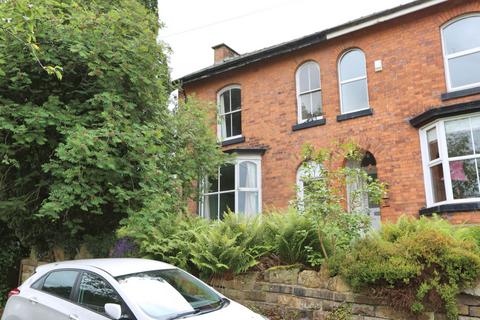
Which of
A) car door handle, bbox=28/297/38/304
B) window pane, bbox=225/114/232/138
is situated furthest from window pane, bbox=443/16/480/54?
car door handle, bbox=28/297/38/304

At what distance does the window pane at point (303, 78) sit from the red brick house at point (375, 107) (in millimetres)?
35

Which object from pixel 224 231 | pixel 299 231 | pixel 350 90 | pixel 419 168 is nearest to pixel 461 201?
pixel 419 168

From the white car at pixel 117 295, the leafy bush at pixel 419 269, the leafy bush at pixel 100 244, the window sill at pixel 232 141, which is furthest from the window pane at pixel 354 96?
the white car at pixel 117 295

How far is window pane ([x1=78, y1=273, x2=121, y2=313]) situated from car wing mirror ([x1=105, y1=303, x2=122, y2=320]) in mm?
198

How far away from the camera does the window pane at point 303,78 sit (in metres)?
13.2

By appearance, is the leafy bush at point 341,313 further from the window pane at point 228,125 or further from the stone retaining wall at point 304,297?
the window pane at point 228,125

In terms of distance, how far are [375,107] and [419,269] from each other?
7.25m

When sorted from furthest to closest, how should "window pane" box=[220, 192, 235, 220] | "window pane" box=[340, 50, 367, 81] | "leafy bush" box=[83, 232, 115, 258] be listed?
"window pane" box=[220, 192, 235, 220] → "window pane" box=[340, 50, 367, 81] → "leafy bush" box=[83, 232, 115, 258]

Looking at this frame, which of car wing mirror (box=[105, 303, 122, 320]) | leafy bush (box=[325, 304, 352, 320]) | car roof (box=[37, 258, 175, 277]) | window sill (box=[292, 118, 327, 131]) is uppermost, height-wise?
window sill (box=[292, 118, 327, 131])

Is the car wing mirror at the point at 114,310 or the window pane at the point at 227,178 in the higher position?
the window pane at the point at 227,178

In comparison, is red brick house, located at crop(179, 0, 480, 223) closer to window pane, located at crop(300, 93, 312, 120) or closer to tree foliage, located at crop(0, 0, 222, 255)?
window pane, located at crop(300, 93, 312, 120)

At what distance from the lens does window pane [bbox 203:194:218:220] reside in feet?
46.3

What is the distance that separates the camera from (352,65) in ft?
40.8

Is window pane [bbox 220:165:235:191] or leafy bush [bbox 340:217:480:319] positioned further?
window pane [bbox 220:165:235:191]
